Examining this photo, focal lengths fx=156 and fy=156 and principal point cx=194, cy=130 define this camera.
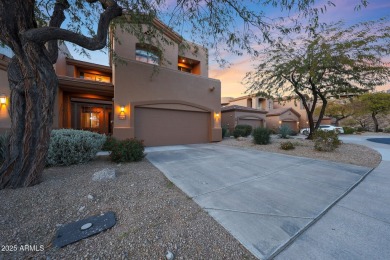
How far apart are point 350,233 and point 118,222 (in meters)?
3.38

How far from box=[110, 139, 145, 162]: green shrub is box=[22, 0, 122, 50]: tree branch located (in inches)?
129

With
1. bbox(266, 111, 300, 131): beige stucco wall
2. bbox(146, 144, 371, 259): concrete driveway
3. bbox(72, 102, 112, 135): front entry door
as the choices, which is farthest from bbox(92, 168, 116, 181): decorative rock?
bbox(266, 111, 300, 131): beige stucco wall

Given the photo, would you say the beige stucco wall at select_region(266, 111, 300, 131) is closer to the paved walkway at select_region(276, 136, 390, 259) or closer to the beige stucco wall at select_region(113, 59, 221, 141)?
the beige stucco wall at select_region(113, 59, 221, 141)

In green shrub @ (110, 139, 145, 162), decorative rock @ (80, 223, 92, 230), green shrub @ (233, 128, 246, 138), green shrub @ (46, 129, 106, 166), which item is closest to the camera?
decorative rock @ (80, 223, 92, 230)

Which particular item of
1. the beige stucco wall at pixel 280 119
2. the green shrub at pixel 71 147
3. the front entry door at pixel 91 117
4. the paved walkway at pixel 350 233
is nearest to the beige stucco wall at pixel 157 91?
the green shrub at pixel 71 147

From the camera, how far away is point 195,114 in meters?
11.6

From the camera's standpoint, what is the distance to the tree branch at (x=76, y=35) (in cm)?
307

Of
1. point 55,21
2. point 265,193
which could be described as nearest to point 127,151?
point 55,21

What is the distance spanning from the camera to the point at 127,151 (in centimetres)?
564

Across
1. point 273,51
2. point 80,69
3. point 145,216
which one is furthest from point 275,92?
point 80,69

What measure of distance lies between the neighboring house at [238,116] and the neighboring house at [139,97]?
6295 millimetres

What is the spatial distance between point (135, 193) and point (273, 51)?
1249 centimetres

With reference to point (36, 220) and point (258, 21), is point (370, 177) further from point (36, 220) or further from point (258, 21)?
point (36, 220)

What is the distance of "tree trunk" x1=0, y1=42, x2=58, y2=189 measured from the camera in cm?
327
